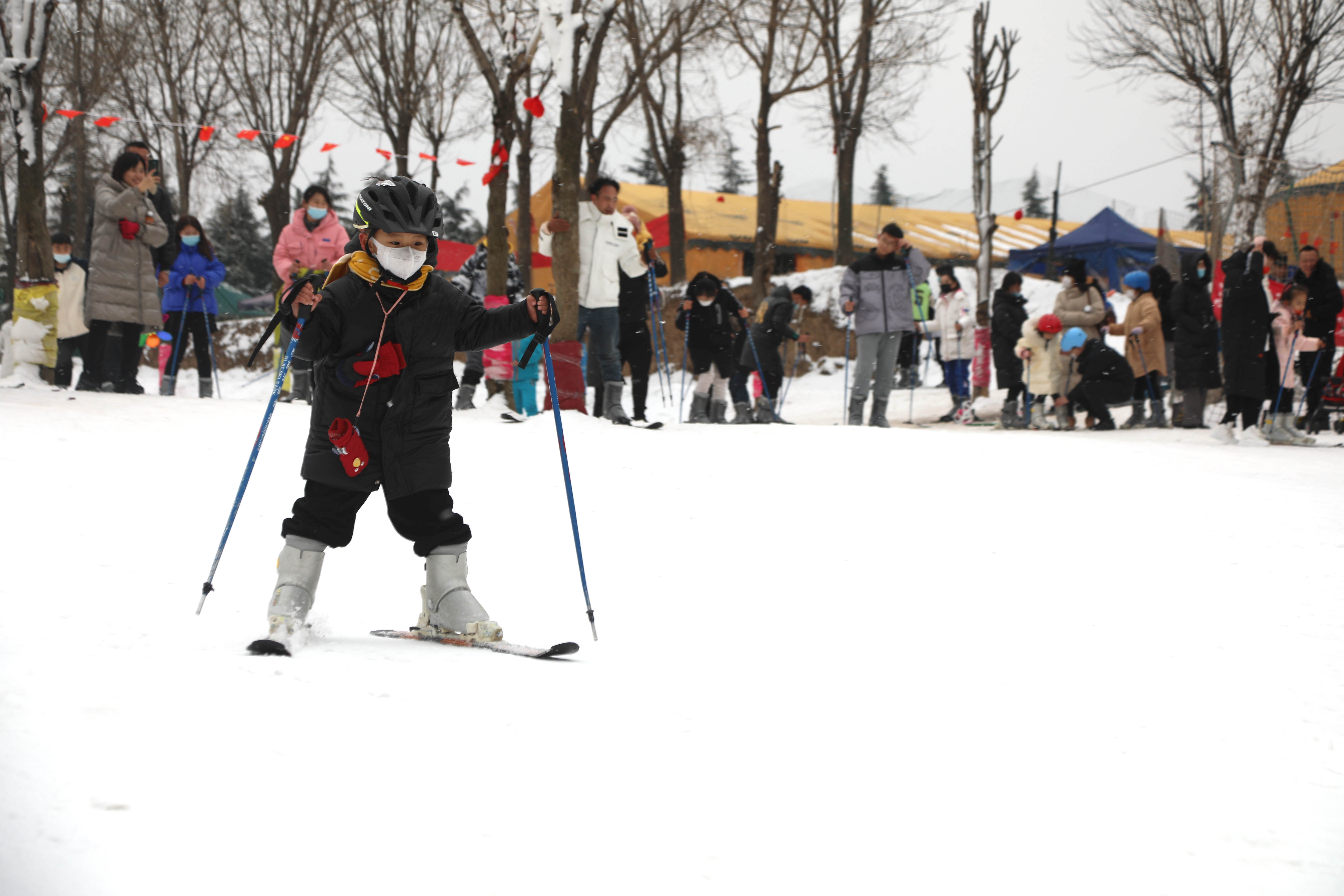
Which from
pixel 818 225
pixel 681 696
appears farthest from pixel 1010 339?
pixel 818 225

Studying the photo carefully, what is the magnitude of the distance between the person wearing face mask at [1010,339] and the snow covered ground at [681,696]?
A: 511 centimetres

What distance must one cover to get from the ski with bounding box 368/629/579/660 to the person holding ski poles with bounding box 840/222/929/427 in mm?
6689

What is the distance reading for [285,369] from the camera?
143 inches

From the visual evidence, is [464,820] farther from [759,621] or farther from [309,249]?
[309,249]

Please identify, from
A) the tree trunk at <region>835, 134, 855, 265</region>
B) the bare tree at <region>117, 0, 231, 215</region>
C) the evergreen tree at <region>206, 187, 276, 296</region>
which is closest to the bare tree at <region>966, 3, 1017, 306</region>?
the tree trunk at <region>835, 134, 855, 265</region>

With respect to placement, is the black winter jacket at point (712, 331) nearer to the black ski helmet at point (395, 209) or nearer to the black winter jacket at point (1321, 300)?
the black winter jacket at point (1321, 300)

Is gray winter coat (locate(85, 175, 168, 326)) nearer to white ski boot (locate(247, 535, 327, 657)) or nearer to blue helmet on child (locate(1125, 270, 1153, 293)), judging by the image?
white ski boot (locate(247, 535, 327, 657))

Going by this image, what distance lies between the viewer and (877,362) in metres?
10.3

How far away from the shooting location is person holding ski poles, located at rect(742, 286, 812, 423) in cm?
1166

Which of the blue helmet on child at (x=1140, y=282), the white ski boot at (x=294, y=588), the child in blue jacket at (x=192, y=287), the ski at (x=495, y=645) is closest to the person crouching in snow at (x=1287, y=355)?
the blue helmet on child at (x=1140, y=282)

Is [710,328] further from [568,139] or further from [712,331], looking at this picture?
[568,139]

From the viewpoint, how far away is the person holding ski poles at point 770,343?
1166 cm

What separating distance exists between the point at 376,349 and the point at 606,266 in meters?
5.54

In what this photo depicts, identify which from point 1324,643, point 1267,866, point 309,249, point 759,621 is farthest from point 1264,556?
point 309,249
